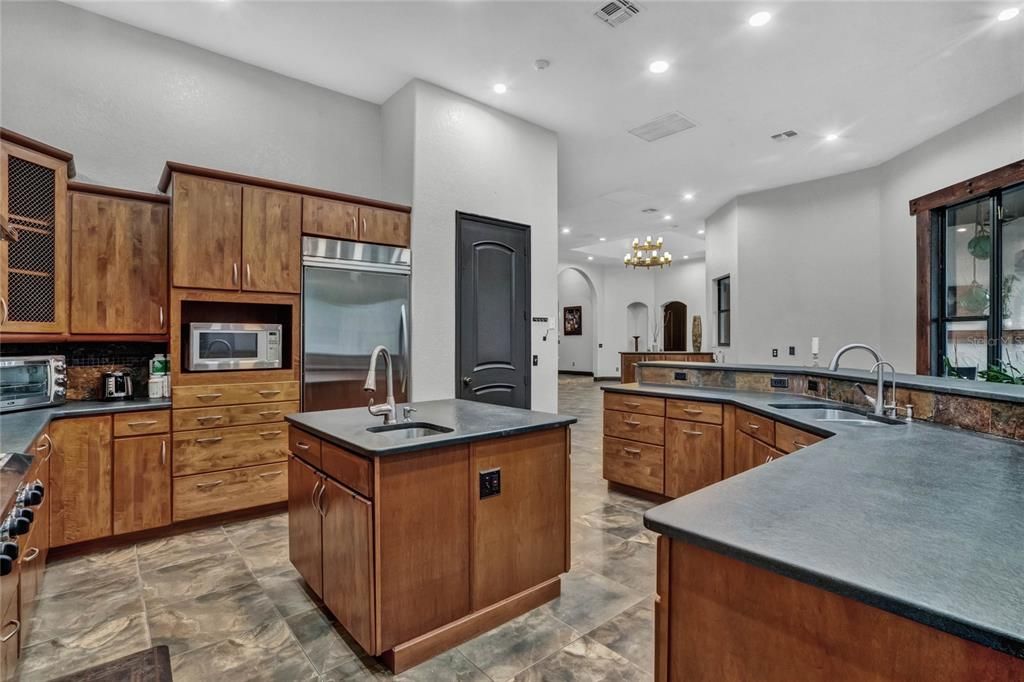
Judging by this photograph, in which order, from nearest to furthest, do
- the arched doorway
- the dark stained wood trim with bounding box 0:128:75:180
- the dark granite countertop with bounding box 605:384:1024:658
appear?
the dark granite countertop with bounding box 605:384:1024:658, the dark stained wood trim with bounding box 0:128:75:180, the arched doorway

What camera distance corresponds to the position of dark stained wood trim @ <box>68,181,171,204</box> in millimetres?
2977

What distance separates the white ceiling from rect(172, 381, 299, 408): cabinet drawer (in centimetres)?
245

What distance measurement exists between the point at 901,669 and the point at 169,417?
357 cm

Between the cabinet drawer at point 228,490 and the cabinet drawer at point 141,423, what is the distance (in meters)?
0.35

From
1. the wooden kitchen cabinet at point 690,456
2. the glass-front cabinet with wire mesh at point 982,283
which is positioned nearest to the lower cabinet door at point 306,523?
the wooden kitchen cabinet at point 690,456

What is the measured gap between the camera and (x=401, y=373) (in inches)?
151

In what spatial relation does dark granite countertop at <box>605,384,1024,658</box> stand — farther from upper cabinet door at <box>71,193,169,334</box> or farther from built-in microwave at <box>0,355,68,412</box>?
upper cabinet door at <box>71,193,169,334</box>

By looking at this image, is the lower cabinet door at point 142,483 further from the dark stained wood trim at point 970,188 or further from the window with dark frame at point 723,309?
the window with dark frame at point 723,309

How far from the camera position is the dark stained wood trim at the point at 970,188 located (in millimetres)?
4027

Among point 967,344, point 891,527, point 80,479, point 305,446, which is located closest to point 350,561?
point 305,446

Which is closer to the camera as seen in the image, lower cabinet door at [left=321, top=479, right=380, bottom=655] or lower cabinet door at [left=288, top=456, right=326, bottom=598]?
lower cabinet door at [left=321, top=479, right=380, bottom=655]

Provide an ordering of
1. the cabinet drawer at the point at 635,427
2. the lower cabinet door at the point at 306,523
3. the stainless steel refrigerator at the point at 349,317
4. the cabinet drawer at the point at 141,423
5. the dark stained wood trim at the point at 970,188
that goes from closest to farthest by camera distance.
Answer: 1. the lower cabinet door at the point at 306,523
2. the cabinet drawer at the point at 141,423
3. the stainless steel refrigerator at the point at 349,317
4. the cabinet drawer at the point at 635,427
5. the dark stained wood trim at the point at 970,188

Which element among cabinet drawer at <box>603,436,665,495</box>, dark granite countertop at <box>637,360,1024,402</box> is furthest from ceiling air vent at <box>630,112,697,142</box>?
cabinet drawer at <box>603,436,665,495</box>

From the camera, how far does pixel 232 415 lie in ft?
10.7
